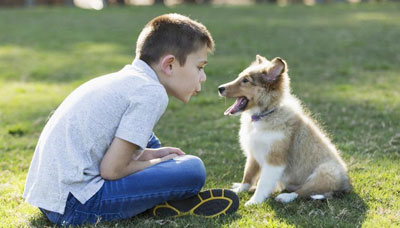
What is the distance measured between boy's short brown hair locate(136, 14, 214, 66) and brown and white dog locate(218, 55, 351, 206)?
993 millimetres

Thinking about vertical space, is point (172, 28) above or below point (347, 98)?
above

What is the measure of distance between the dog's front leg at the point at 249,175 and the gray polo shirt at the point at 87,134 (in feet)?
4.95

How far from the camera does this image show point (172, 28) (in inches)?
150

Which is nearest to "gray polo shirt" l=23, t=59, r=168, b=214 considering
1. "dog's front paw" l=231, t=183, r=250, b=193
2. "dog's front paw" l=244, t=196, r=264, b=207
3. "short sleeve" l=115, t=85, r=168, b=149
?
"short sleeve" l=115, t=85, r=168, b=149

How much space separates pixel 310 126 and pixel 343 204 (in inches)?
32.2

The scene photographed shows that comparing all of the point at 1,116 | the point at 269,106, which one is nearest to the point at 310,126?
the point at 269,106

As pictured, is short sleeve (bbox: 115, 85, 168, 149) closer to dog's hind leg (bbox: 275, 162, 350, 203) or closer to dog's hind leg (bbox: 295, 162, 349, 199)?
dog's hind leg (bbox: 275, 162, 350, 203)

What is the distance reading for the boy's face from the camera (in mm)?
3871

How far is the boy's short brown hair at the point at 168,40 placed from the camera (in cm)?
379

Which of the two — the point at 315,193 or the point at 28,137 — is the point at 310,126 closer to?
the point at 315,193

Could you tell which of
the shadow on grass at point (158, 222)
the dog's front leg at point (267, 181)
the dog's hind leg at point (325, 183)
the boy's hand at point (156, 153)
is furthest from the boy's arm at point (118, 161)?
the dog's hind leg at point (325, 183)

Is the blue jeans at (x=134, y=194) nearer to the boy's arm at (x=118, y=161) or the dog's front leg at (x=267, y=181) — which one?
the boy's arm at (x=118, y=161)

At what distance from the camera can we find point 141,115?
350cm

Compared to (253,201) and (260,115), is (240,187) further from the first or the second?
(260,115)
